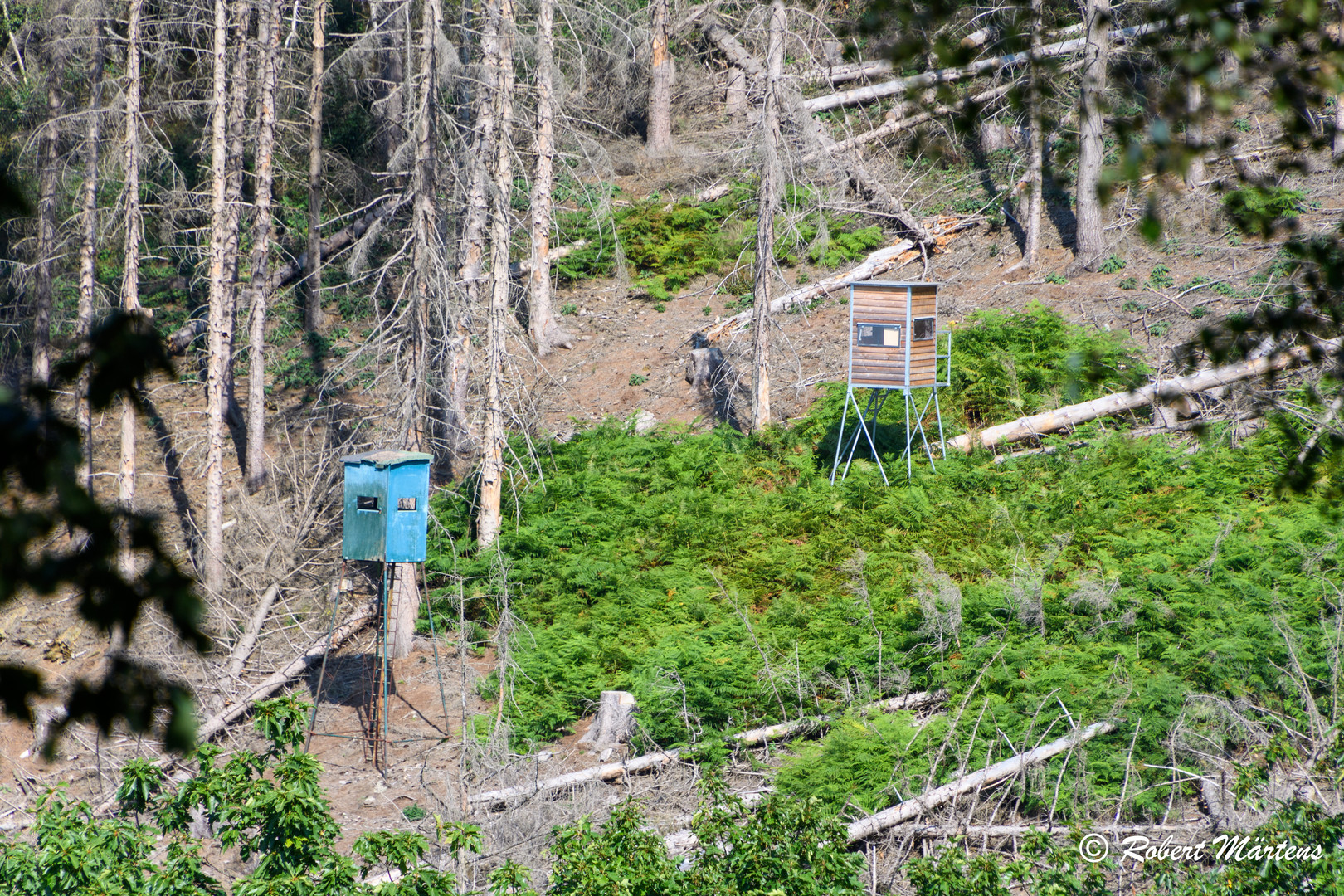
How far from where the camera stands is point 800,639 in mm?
11375

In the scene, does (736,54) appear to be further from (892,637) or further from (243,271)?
(892,637)

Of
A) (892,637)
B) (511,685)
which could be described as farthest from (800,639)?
(511,685)

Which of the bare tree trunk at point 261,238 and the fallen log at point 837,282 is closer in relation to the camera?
the bare tree trunk at point 261,238

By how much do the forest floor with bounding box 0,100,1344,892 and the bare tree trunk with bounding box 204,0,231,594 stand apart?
658 mm

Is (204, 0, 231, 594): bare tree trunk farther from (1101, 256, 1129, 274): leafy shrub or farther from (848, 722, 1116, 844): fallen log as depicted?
(1101, 256, 1129, 274): leafy shrub

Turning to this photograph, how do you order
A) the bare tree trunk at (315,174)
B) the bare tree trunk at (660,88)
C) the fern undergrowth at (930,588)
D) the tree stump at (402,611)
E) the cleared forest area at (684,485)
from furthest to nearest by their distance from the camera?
the bare tree trunk at (660,88)
the bare tree trunk at (315,174)
the tree stump at (402,611)
the fern undergrowth at (930,588)
the cleared forest area at (684,485)

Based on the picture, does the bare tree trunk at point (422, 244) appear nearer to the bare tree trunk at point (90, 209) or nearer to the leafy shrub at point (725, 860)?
the bare tree trunk at point (90, 209)

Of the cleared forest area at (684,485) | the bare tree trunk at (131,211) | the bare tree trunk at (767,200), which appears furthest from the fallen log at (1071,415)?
the bare tree trunk at (131,211)

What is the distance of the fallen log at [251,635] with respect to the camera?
507 inches

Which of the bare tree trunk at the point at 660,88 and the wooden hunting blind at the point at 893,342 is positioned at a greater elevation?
the bare tree trunk at the point at 660,88

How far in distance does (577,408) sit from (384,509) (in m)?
7.55

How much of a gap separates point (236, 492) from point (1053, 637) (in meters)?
13.5

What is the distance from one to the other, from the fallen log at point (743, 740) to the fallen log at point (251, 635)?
4703 millimetres

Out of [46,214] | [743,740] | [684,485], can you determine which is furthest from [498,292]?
[46,214]
